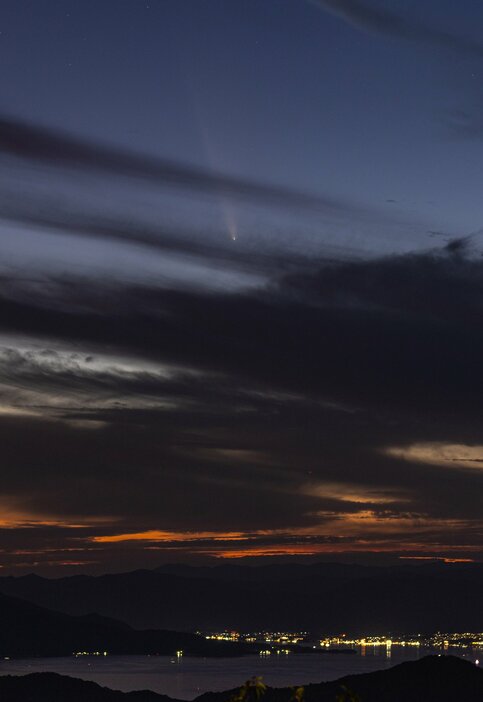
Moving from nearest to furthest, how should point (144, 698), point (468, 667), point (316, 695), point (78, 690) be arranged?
point (316, 695), point (468, 667), point (144, 698), point (78, 690)

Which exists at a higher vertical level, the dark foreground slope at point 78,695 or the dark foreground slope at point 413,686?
the dark foreground slope at point 413,686

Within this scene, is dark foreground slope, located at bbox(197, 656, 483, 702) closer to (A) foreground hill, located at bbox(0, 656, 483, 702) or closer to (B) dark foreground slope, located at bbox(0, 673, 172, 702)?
(A) foreground hill, located at bbox(0, 656, 483, 702)

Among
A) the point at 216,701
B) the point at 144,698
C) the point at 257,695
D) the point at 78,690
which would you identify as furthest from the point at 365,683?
the point at 257,695

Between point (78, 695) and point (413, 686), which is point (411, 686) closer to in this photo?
point (413, 686)

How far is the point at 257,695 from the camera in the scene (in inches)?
730

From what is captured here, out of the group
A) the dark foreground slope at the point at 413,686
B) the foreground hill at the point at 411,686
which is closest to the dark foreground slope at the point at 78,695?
the foreground hill at the point at 411,686

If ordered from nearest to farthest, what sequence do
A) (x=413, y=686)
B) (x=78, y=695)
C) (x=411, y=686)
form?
(x=411, y=686)
(x=413, y=686)
(x=78, y=695)

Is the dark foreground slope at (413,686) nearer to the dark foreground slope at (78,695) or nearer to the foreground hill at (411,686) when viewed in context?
the foreground hill at (411,686)

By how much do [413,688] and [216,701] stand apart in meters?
29.1

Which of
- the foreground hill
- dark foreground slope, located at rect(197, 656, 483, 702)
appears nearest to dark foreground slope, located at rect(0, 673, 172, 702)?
the foreground hill

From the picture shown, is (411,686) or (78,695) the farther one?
(78,695)

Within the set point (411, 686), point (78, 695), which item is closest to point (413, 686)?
point (411, 686)

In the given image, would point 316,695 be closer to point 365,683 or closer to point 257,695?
point 365,683

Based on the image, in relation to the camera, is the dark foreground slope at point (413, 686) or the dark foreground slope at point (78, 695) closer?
the dark foreground slope at point (413, 686)
